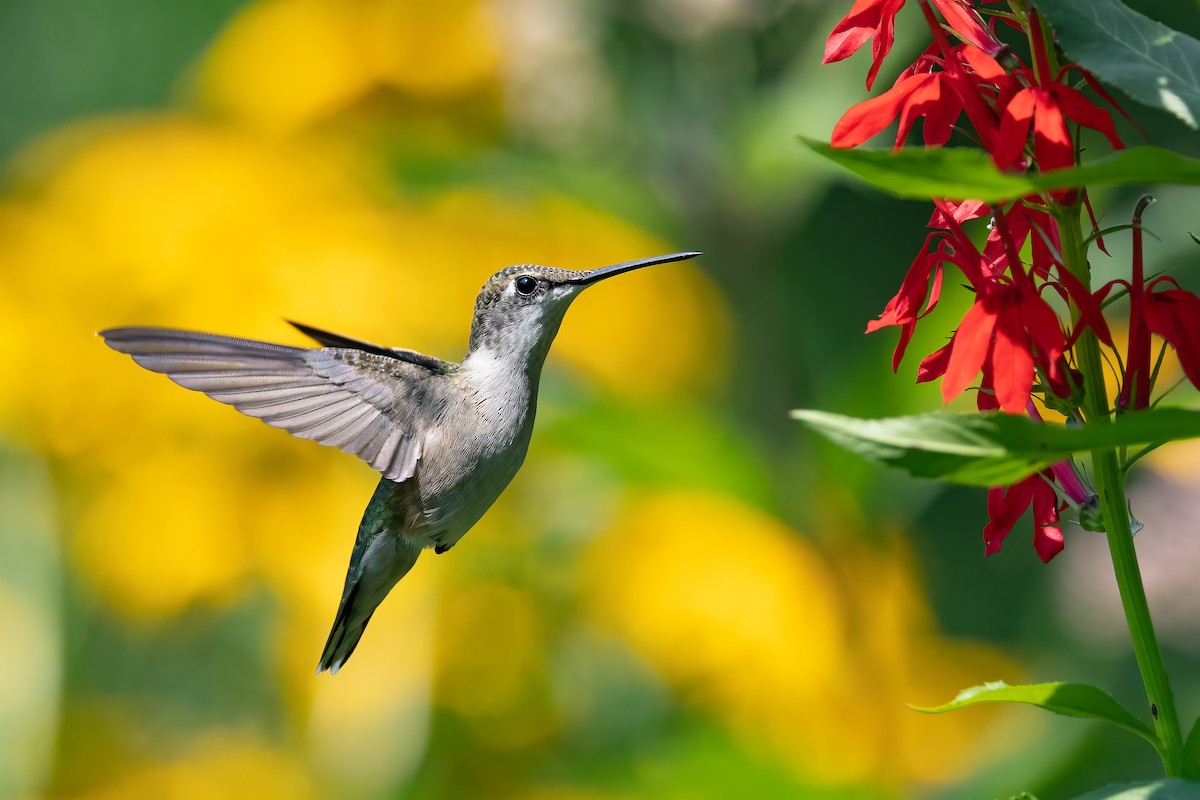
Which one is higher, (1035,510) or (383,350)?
(383,350)

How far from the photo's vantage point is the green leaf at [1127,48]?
0.41 meters

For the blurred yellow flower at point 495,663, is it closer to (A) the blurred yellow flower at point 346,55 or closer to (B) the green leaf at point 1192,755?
(A) the blurred yellow flower at point 346,55

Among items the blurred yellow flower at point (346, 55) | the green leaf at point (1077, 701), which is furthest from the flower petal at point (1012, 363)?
the blurred yellow flower at point (346, 55)

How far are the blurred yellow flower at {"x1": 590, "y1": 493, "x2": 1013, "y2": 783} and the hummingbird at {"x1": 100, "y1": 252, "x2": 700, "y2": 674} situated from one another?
24 centimetres

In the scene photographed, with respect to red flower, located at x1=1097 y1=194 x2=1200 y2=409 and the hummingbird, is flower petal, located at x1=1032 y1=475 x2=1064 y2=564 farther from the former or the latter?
the hummingbird

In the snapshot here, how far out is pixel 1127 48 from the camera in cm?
43

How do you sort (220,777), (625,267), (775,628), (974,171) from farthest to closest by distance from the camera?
(220,777)
(775,628)
(625,267)
(974,171)

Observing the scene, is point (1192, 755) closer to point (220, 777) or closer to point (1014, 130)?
point (1014, 130)

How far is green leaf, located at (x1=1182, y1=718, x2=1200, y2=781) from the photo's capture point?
1.42ft

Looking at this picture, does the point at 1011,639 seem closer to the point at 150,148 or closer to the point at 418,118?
the point at 418,118

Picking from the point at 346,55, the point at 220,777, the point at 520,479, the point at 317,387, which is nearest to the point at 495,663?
the point at 520,479

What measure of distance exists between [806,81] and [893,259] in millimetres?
1199

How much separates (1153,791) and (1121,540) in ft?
0.30

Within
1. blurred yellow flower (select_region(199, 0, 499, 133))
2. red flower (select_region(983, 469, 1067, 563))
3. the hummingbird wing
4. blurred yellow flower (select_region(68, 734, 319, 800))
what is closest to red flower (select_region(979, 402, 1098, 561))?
red flower (select_region(983, 469, 1067, 563))
